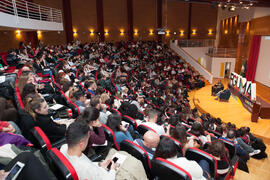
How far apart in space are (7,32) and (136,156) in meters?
10.4

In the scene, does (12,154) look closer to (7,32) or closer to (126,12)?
(7,32)

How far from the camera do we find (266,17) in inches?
383

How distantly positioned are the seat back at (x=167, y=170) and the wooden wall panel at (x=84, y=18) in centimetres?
1531

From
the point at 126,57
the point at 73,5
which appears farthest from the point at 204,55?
the point at 73,5

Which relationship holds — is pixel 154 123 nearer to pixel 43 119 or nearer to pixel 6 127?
pixel 43 119

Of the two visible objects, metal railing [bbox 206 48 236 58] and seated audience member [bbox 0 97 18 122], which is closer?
seated audience member [bbox 0 97 18 122]

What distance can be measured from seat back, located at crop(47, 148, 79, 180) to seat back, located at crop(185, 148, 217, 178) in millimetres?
1447

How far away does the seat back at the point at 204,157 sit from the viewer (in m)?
2.18

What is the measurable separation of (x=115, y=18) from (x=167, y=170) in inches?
638

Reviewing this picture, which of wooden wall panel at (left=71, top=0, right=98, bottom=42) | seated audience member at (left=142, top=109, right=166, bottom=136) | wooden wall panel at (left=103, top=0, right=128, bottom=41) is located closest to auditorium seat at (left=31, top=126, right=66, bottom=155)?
seated audience member at (left=142, top=109, right=166, bottom=136)

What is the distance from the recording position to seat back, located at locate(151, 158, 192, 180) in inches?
62.4

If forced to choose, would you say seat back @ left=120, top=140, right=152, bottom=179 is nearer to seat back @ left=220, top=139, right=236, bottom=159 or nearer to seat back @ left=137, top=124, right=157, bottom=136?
seat back @ left=137, top=124, right=157, bottom=136

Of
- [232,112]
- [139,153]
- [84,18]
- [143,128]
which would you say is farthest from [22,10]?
[232,112]

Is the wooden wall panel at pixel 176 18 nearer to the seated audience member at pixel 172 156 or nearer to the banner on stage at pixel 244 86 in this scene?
the banner on stage at pixel 244 86
